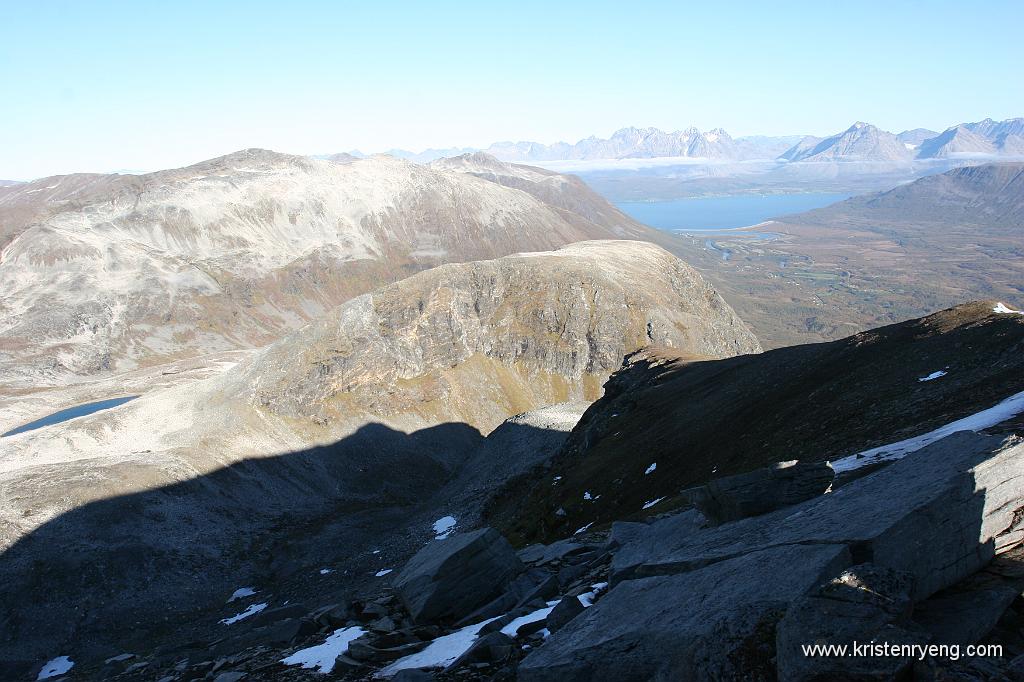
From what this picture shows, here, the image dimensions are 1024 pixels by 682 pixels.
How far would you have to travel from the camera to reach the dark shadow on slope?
176 ft

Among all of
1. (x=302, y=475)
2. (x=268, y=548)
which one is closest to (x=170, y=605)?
(x=268, y=548)

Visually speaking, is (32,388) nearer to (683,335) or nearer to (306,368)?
(306,368)

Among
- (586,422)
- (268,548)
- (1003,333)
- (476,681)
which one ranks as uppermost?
(1003,333)

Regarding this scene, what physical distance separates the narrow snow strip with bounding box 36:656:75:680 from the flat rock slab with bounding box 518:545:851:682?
51.3 metres

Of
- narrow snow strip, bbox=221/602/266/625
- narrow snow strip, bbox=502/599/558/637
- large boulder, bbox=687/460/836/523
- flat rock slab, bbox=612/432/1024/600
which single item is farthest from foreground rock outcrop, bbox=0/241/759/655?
flat rock slab, bbox=612/432/1024/600

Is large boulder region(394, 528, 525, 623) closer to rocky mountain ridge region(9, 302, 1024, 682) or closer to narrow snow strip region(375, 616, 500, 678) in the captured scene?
rocky mountain ridge region(9, 302, 1024, 682)

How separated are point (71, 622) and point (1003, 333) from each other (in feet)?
238

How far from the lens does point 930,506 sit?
12977mm

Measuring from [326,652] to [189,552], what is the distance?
48.6 metres

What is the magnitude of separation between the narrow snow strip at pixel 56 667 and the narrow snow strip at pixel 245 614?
11.4 metres

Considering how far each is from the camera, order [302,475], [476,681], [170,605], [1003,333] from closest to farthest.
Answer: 1. [476,681]
2. [1003,333]
3. [170,605]
4. [302,475]

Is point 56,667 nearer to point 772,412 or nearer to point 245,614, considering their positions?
point 245,614

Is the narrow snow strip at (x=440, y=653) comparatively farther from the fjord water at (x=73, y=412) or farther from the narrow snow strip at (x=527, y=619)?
the fjord water at (x=73, y=412)

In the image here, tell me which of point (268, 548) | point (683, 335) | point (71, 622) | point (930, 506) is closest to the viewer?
point (930, 506)
